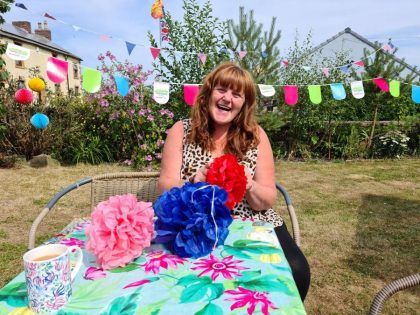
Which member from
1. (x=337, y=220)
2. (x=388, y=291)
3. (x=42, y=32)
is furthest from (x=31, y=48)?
(x=388, y=291)

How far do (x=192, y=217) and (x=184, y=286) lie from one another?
223mm

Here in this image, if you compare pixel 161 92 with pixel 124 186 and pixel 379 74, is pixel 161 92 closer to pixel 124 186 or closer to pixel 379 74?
pixel 124 186

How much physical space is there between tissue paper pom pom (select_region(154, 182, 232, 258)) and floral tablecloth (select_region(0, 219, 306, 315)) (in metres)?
0.05

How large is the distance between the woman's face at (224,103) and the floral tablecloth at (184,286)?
0.88 metres

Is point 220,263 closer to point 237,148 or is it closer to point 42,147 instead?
point 237,148

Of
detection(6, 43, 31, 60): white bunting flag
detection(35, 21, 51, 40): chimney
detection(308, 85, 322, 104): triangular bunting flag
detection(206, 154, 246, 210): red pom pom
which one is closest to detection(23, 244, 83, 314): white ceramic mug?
detection(206, 154, 246, 210): red pom pom

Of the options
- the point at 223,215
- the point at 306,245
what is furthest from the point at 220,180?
the point at 306,245

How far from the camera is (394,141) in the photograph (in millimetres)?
7457

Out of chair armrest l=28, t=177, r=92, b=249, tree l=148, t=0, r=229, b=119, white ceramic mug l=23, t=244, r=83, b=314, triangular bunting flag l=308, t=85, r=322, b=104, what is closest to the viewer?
white ceramic mug l=23, t=244, r=83, b=314

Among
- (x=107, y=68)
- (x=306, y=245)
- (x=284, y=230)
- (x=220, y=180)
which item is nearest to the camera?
(x=220, y=180)

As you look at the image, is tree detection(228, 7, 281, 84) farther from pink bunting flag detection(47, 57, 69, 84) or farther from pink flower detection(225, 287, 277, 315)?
pink flower detection(225, 287, 277, 315)

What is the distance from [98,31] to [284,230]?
133 inches

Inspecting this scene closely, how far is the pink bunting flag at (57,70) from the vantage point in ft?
11.1

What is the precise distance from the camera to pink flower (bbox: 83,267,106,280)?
106cm
